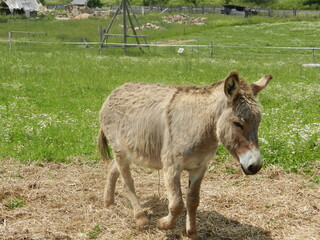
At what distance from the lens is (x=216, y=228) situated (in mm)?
5586

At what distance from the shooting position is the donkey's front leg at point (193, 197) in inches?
204

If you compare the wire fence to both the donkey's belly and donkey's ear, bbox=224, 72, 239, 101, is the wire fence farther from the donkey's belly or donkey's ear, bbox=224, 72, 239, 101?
donkey's ear, bbox=224, 72, 239, 101

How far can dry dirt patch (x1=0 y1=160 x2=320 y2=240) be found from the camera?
214 inches

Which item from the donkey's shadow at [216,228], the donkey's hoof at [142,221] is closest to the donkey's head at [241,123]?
the donkey's shadow at [216,228]

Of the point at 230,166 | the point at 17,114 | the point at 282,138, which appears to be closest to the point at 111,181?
the point at 230,166

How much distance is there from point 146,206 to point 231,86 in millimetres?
2735

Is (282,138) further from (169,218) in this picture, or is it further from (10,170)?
(10,170)

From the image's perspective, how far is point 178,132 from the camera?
5023mm

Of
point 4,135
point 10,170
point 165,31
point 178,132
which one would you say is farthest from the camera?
point 165,31

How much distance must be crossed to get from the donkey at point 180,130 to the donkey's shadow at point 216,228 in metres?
0.26

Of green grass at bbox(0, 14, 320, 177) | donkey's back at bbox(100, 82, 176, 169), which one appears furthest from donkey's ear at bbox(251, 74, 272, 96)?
green grass at bbox(0, 14, 320, 177)

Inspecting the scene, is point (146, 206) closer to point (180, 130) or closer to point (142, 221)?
point (142, 221)

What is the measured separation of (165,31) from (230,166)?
142 feet

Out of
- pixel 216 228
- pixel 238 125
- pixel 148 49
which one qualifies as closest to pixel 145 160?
pixel 216 228
